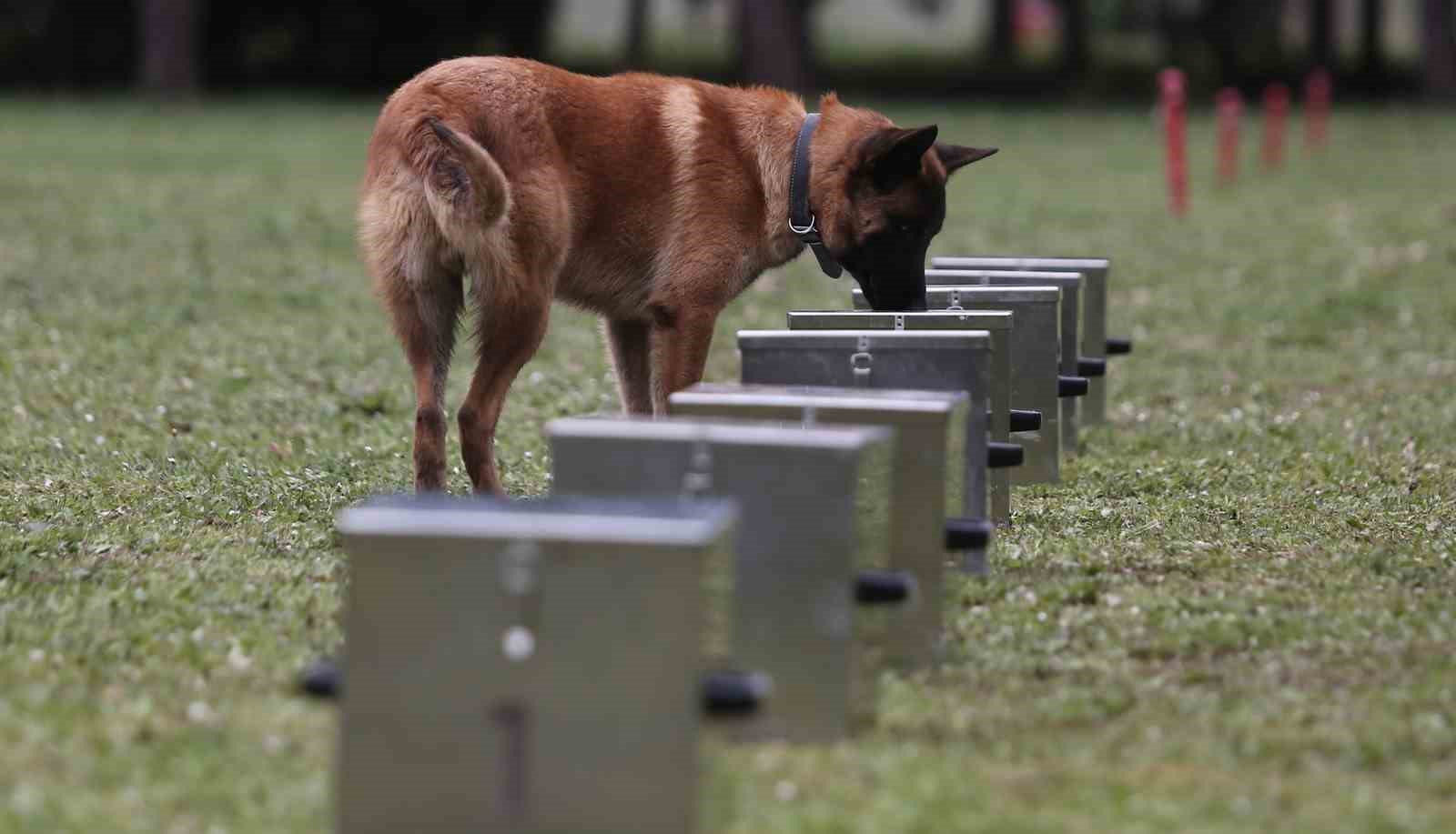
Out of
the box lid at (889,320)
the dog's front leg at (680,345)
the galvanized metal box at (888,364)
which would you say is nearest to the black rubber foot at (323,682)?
the galvanized metal box at (888,364)

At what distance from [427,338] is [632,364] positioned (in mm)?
1488

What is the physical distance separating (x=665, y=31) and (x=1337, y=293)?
185 feet

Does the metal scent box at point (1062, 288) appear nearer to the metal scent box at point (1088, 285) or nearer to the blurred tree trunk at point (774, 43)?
the metal scent box at point (1088, 285)

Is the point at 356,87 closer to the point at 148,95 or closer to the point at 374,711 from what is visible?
the point at 148,95

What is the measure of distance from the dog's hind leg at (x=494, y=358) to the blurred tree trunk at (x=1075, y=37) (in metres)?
42.1

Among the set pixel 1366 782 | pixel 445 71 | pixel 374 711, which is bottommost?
pixel 1366 782

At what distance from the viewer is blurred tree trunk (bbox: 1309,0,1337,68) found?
48.6 m

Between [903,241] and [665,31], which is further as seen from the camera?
[665,31]

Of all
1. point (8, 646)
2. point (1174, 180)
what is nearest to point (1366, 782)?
point (8, 646)

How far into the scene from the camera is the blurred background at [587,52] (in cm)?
4122

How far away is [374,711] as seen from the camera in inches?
167

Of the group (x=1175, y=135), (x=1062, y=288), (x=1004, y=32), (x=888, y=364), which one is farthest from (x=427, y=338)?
(x=1004, y=32)

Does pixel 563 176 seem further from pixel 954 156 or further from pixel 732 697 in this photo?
pixel 732 697

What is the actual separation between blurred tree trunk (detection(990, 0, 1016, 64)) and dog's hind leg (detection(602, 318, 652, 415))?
139 feet
